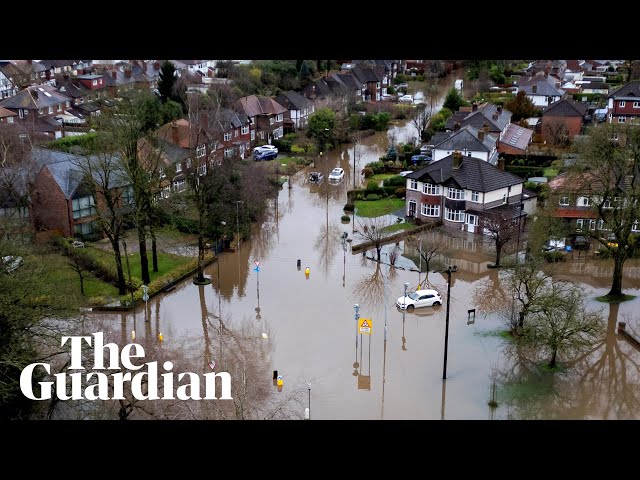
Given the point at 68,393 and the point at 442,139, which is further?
the point at 442,139

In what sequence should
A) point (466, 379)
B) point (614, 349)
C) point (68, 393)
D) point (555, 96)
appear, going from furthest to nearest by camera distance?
point (555, 96)
point (614, 349)
point (466, 379)
point (68, 393)

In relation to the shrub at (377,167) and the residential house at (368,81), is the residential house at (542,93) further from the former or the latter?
the shrub at (377,167)

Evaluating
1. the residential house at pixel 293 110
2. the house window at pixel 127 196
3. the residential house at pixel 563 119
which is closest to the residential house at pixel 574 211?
the residential house at pixel 563 119

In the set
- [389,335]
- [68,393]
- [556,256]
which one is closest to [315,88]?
[556,256]

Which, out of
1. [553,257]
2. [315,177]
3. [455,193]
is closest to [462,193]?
[455,193]

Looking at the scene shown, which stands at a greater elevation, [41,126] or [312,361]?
[41,126]

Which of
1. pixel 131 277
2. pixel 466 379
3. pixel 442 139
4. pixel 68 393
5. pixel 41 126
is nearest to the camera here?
pixel 68 393

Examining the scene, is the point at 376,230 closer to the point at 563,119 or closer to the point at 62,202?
the point at 62,202

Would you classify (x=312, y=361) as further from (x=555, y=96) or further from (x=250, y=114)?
(x=555, y=96)
